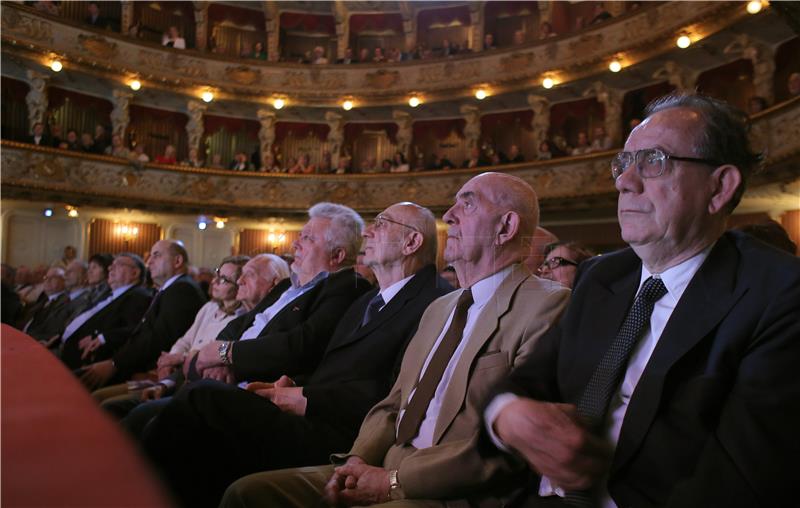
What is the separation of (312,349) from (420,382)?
100 cm

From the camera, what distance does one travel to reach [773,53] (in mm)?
10453

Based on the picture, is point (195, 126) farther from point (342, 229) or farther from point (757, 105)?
point (342, 229)

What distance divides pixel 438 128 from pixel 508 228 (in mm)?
14991

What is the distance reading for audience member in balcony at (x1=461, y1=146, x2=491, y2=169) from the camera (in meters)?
14.4

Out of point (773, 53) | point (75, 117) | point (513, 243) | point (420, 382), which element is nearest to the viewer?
point (420, 382)

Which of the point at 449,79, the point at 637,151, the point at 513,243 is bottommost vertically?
the point at 513,243

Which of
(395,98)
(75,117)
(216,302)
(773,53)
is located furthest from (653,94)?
(75,117)

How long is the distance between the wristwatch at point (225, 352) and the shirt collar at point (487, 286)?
55.6 inches

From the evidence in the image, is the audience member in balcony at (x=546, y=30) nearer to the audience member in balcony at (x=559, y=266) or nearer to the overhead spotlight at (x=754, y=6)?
the overhead spotlight at (x=754, y=6)

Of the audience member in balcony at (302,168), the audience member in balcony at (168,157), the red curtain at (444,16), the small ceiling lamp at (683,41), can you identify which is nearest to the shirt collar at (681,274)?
the small ceiling lamp at (683,41)

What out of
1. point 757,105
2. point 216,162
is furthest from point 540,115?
point 216,162

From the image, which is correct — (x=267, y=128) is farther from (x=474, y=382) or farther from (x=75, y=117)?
(x=474, y=382)

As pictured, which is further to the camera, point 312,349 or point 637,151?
point 312,349

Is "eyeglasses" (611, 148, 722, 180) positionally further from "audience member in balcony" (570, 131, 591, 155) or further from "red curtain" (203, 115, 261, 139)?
"red curtain" (203, 115, 261, 139)
